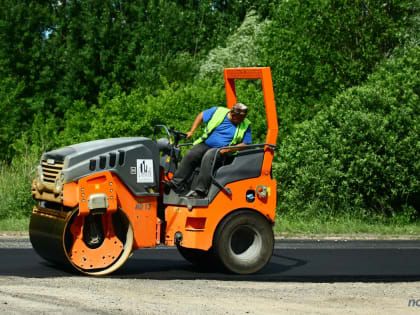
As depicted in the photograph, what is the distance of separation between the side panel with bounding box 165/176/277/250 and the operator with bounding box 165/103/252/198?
224 millimetres

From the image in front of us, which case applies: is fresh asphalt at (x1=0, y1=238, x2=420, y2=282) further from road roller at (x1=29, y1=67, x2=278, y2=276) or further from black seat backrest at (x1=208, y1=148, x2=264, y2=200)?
black seat backrest at (x1=208, y1=148, x2=264, y2=200)

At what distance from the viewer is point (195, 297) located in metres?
9.23

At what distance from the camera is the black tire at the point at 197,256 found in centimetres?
1209

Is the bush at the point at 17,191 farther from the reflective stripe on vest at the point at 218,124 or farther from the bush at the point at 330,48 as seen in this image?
the bush at the point at 330,48

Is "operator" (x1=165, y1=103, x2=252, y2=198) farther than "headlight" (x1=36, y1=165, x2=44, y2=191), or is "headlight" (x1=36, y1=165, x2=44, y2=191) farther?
"operator" (x1=165, y1=103, x2=252, y2=198)

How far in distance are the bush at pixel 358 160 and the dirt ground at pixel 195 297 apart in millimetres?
11536

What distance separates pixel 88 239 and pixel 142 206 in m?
0.77

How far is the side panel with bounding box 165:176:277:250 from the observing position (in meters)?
11.2

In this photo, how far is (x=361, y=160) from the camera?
2267cm

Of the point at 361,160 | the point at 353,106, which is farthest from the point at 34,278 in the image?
the point at 353,106

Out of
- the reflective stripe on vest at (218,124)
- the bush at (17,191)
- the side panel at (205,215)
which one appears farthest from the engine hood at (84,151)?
the bush at (17,191)

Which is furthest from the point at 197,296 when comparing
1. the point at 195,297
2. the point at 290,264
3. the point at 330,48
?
the point at 330,48

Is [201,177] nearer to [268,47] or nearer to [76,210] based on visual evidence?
[76,210]

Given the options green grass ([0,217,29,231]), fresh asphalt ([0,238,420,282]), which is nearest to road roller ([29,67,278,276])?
fresh asphalt ([0,238,420,282])
